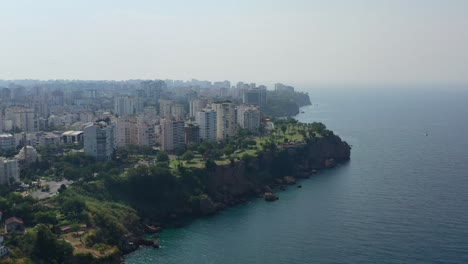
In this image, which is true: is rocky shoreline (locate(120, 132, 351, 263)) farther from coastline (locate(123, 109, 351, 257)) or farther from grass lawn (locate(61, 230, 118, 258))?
grass lawn (locate(61, 230, 118, 258))

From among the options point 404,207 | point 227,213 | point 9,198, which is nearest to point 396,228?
point 404,207

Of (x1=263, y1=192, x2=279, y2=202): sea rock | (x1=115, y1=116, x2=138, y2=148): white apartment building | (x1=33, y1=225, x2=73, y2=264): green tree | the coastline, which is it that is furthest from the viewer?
(x1=115, y1=116, x2=138, y2=148): white apartment building

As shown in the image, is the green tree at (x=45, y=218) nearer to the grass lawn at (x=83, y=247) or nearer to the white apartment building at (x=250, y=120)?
the grass lawn at (x=83, y=247)

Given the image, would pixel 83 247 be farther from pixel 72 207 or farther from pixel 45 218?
pixel 72 207

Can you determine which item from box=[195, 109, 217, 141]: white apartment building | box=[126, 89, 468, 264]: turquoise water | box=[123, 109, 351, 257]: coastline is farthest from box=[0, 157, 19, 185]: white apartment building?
box=[195, 109, 217, 141]: white apartment building

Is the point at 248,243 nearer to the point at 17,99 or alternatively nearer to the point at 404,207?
the point at 404,207

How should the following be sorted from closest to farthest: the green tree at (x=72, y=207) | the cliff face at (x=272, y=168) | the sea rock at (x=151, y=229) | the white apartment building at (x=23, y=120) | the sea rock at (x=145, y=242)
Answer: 1. the green tree at (x=72, y=207)
2. the sea rock at (x=145, y=242)
3. the sea rock at (x=151, y=229)
4. the cliff face at (x=272, y=168)
5. the white apartment building at (x=23, y=120)

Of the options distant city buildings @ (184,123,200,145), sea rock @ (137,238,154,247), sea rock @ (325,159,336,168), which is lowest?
sea rock @ (137,238,154,247)

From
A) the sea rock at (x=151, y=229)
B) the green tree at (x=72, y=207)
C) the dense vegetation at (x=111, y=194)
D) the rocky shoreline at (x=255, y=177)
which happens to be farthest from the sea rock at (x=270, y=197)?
the green tree at (x=72, y=207)
